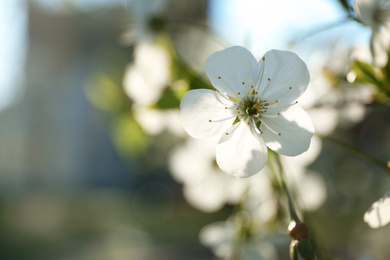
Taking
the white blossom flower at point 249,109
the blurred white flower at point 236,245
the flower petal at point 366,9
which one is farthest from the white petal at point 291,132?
the blurred white flower at point 236,245

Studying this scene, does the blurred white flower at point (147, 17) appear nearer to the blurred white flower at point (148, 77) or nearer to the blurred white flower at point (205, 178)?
the blurred white flower at point (148, 77)

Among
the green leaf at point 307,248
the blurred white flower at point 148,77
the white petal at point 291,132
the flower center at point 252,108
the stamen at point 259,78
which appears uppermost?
the blurred white flower at point 148,77

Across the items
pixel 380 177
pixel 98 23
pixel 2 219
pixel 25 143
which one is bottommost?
pixel 380 177

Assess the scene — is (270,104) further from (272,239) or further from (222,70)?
(272,239)

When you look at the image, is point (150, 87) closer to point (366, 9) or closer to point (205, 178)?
point (205, 178)

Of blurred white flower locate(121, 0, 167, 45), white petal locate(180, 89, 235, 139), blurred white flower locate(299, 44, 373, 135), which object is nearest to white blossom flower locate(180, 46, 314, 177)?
white petal locate(180, 89, 235, 139)

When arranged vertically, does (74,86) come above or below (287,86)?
above

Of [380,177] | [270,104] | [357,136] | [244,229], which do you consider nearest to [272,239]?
[244,229]

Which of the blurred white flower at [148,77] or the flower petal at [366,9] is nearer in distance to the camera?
the flower petal at [366,9]
